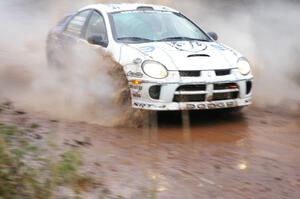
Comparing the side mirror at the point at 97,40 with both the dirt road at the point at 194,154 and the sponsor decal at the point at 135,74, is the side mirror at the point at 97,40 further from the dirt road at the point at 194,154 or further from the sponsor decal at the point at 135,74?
the dirt road at the point at 194,154

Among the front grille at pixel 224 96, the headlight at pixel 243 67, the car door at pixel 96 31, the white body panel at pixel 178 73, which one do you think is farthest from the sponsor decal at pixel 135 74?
the headlight at pixel 243 67

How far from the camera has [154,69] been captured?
7141mm

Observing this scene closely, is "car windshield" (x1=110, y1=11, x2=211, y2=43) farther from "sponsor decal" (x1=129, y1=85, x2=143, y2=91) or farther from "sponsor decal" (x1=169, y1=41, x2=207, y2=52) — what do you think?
"sponsor decal" (x1=129, y1=85, x2=143, y2=91)

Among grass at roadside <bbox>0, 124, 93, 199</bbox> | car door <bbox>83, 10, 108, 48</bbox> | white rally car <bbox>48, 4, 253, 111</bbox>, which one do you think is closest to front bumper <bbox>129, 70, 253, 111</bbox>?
white rally car <bbox>48, 4, 253, 111</bbox>

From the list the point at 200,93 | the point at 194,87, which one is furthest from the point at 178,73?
the point at 200,93

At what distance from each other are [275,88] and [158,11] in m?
2.58

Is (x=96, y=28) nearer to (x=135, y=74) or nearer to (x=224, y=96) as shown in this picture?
(x=135, y=74)

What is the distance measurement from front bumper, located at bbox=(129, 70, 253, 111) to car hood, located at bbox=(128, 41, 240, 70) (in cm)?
19

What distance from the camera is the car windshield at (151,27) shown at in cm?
800

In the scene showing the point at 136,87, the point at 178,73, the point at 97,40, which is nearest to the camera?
the point at 178,73

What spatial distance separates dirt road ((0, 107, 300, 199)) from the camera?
16.2 ft

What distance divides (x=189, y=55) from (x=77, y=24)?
8.65ft

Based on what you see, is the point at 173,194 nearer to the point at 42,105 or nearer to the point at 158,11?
the point at 42,105

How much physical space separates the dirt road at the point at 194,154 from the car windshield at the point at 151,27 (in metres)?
1.17
